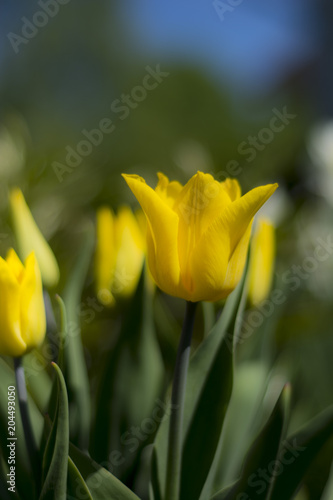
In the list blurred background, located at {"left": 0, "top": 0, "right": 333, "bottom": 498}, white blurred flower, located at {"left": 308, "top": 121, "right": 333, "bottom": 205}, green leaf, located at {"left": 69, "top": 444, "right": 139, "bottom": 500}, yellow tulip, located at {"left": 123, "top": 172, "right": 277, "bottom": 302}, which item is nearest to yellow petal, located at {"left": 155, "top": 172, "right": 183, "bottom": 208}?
yellow tulip, located at {"left": 123, "top": 172, "right": 277, "bottom": 302}

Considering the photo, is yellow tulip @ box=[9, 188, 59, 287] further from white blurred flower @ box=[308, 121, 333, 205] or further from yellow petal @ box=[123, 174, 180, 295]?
white blurred flower @ box=[308, 121, 333, 205]

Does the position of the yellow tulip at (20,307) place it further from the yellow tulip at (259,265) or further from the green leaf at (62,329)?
the yellow tulip at (259,265)

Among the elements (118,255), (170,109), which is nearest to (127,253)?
(118,255)

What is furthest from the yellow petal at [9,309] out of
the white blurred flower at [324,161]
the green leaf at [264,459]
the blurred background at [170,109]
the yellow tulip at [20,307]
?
the white blurred flower at [324,161]

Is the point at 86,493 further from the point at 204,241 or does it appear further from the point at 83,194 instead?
the point at 83,194

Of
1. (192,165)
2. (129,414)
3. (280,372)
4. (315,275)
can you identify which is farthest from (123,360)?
(192,165)
